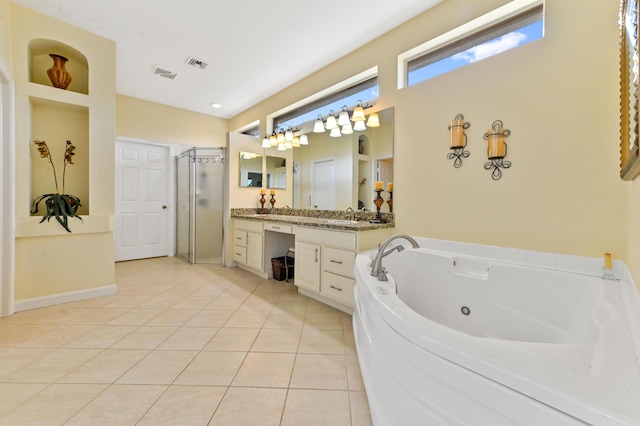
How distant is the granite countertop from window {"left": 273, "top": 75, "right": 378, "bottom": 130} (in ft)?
3.92

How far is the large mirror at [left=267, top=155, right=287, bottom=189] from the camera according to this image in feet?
12.7

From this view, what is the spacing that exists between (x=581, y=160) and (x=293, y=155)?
290 cm

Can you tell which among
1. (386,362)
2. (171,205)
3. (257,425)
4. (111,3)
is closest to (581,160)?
(386,362)

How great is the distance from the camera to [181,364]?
5.23 feet

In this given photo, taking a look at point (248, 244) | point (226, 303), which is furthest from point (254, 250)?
point (226, 303)

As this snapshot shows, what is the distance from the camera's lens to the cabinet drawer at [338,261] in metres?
2.25

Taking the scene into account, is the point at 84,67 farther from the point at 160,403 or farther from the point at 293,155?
the point at 160,403

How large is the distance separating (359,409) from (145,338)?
1.58 metres

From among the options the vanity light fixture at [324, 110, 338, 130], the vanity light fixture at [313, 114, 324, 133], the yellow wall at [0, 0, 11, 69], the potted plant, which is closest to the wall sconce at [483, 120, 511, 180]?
the vanity light fixture at [324, 110, 338, 130]

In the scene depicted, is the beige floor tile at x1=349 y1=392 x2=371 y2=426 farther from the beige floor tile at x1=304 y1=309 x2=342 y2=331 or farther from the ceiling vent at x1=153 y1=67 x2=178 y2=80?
the ceiling vent at x1=153 y1=67 x2=178 y2=80

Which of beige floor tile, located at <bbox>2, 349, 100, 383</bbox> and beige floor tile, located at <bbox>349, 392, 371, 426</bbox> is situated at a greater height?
beige floor tile, located at <bbox>2, 349, 100, 383</bbox>

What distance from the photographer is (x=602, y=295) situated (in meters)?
1.16

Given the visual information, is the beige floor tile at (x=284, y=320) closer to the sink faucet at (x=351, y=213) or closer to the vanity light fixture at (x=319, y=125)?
the sink faucet at (x=351, y=213)

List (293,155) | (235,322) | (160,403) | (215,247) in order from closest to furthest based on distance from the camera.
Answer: (160,403)
(235,322)
(293,155)
(215,247)
